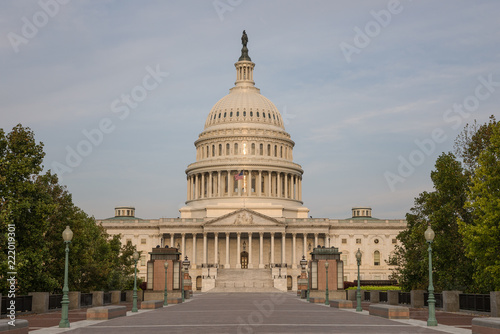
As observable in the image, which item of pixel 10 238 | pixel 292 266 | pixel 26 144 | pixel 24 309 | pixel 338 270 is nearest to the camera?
pixel 10 238

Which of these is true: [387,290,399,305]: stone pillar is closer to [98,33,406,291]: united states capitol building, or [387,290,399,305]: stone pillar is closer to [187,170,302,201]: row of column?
[98,33,406,291]: united states capitol building

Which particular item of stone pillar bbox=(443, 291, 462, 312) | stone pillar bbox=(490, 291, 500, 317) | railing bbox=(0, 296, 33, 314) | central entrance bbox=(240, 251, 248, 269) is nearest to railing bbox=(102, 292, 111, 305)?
railing bbox=(0, 296, 33, 314)

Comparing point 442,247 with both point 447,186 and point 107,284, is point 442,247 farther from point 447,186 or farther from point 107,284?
point 107,284

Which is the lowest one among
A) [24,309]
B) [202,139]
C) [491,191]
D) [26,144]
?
[24,309]

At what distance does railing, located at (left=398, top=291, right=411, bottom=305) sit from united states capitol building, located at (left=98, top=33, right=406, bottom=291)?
63.7 metres

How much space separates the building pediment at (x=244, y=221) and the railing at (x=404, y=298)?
83066 millimetres

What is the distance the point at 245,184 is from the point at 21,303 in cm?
11476

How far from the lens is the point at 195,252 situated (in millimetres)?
140750

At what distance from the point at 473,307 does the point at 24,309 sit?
2763cm

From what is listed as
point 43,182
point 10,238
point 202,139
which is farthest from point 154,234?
point 10,238

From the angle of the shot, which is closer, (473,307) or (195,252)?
(473,307)

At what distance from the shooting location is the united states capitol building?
5472 inches

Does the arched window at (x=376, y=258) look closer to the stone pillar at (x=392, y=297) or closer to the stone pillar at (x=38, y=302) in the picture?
the stone pillar at (x=392, y=297)

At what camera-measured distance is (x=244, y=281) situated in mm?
117562
